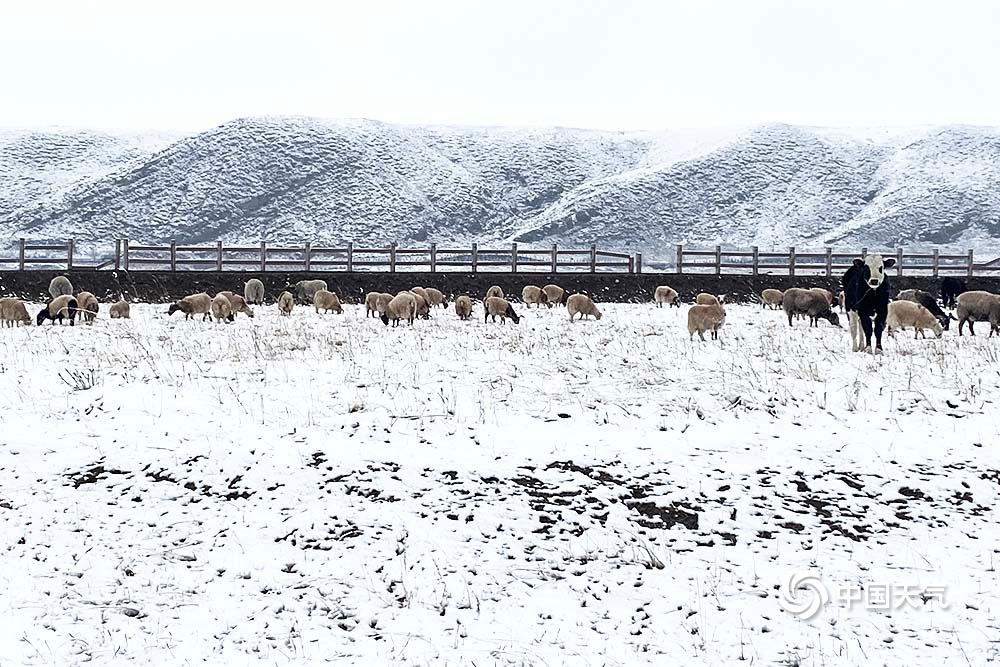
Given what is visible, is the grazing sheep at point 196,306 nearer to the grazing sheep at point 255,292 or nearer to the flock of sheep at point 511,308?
the flock of sheep at point 511,308

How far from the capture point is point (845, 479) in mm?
7762

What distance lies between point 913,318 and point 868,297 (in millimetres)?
2181

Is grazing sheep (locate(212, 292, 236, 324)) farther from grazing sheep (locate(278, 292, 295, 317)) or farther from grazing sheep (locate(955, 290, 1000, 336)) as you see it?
grazing sheep (locate(955, 290, 1000, 336))

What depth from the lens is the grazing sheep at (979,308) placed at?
1622 centimetres

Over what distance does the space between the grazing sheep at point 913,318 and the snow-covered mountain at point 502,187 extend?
77.2 meters

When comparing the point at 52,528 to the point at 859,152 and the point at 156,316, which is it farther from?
the point at 859,152

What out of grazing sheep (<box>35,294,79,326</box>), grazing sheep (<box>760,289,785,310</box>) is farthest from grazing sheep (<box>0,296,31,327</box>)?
grazing sheep (<box>760,289,785,310</box>)

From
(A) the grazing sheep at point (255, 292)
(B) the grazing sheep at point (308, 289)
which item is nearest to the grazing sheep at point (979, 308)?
(B) the grazing sheep at point (308, 289)

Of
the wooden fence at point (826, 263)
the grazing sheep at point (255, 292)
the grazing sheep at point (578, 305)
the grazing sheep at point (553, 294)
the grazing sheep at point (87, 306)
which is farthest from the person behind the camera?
the wooden fence at point (826, 263)

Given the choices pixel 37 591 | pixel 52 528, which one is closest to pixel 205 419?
pixel 52 528


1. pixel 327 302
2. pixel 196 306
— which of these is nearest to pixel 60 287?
pixel 196 306
